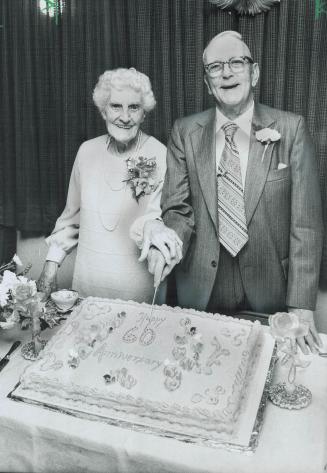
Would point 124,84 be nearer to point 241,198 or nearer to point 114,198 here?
point 114,198

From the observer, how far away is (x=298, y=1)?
185cm

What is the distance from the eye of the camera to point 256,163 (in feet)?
6.35

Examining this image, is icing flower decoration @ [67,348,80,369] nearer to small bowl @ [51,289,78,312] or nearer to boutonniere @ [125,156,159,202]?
small bowl @ [51,289,78,312]

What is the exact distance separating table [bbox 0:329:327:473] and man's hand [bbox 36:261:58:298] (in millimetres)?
711

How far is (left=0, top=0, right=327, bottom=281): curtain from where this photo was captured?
6.28 ft

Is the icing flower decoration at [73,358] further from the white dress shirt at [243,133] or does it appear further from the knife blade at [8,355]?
the white dress shirt at [243,133]

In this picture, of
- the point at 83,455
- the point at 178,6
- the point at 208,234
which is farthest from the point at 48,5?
the point at 83,455

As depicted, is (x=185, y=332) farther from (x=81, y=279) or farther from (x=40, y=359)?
(x=81, y=279)

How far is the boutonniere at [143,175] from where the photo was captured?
6.93 feet

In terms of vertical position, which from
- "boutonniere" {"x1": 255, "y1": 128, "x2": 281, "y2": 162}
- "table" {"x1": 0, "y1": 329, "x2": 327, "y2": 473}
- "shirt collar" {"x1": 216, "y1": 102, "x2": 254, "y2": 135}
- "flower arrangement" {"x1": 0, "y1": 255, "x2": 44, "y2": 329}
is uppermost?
"shirt collar" {"x1": 216, "y1": 102, "x2": 254, "y2": 135}

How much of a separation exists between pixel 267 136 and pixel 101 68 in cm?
77

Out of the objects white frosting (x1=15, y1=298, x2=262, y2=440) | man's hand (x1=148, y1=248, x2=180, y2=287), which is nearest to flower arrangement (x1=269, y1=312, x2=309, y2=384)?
white frosting (x1=15, y1=298, x2=262, y2=440)

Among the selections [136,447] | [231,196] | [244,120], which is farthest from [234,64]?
[136,447]

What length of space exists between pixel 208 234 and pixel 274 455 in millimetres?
982
